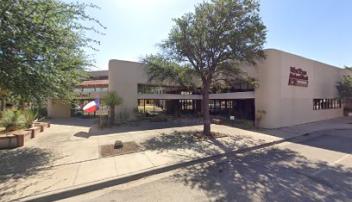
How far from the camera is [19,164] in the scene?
7.91 m

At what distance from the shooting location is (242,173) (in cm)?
736

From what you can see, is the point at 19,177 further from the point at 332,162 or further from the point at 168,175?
the point at 332,162

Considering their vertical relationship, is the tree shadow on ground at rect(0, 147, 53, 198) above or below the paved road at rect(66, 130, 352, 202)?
above

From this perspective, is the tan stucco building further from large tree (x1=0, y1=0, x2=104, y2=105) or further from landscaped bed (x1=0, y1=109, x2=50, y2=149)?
large tree (x1=0, y1=0, x2=104, y2=105)

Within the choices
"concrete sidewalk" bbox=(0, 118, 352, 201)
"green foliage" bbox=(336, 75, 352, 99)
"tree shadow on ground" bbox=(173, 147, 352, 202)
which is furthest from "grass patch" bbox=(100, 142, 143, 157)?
"green foliage" bbox=(336, 75, 352, 99)

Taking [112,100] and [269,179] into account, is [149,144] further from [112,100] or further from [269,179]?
[112,100]

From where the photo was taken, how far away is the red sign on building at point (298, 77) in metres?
19.6

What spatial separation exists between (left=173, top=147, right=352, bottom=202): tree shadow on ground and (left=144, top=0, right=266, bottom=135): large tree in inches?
228

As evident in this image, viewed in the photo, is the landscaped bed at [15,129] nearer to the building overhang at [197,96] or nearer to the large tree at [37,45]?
the large tree at [37,45]

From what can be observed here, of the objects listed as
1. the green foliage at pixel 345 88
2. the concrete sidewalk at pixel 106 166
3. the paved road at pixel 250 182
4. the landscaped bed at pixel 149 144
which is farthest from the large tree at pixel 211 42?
the green foliage at pixel 345 88

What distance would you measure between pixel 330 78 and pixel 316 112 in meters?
5.66

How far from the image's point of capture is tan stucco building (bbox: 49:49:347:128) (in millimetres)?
18344

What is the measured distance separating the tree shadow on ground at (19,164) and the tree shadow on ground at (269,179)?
4.32 meters

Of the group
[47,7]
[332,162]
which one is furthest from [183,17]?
[332,162]
